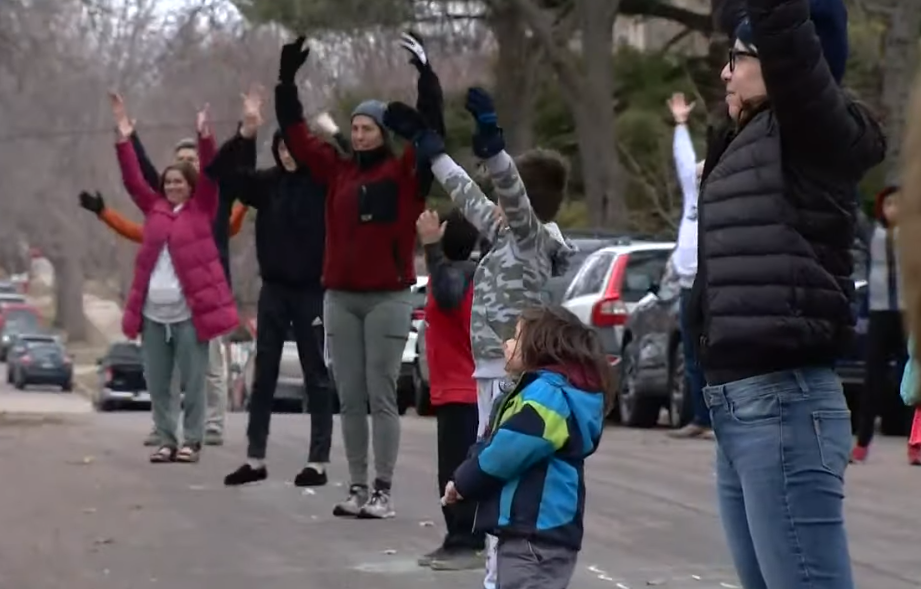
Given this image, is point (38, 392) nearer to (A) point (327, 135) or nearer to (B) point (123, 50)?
(B) point (123, 50)

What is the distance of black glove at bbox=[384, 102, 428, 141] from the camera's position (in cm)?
756

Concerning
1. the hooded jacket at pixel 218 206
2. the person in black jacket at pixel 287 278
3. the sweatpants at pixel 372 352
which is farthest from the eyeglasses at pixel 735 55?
the hooded jacket at pixel 218 206

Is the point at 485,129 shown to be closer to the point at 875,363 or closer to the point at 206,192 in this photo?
the point at 206,192

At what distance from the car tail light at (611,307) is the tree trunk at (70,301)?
73.5 m

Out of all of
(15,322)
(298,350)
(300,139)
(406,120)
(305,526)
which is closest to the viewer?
(406,120)

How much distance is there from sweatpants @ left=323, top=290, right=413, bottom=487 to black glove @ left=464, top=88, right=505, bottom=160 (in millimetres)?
1926

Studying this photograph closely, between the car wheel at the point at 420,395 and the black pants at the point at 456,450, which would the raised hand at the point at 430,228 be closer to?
the black pants at the point at 456,450

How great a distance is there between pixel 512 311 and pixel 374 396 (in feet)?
6.08

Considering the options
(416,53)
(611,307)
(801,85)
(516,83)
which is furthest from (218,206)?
(516,83)

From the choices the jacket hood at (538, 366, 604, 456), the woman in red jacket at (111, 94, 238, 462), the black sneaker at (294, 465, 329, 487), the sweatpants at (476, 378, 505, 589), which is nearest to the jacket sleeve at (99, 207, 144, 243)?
the woman in red jacket at (111, 94, 238, 462)

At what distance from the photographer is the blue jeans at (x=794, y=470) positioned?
14.7 ft

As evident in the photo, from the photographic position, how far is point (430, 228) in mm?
7703

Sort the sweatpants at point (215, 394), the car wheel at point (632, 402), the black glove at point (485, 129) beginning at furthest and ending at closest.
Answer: the car wheel at point (632, 402) < the sweatpants at point (215, 394) < the black glove at point (485, 129)

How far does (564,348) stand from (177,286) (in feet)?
20.7
